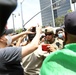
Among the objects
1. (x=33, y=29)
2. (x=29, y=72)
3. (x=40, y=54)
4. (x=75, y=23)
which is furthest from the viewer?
(x=29, y=72)

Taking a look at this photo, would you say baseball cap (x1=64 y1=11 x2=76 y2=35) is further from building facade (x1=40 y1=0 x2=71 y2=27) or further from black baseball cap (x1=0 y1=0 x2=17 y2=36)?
building facade (x1=40 y1=0 x2=71 y2=27)

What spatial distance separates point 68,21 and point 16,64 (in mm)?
1194

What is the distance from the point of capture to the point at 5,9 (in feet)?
2.25

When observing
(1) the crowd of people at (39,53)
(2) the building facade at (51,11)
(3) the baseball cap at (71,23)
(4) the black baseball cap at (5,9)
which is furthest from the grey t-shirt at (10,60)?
(2) the building facade at (51,11)

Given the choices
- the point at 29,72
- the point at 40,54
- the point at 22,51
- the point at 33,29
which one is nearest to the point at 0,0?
the point at 22,51

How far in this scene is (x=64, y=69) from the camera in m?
1.30

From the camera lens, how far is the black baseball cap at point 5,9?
67 centimetres

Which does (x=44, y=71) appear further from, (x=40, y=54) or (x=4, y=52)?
(x=40, y=54)

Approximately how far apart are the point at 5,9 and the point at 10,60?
199 cm

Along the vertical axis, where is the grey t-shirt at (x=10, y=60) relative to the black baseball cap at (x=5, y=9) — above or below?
below

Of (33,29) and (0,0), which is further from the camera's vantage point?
(33,29)

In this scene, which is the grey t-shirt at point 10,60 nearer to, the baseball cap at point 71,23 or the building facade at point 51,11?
the baseball cap at point 71,23

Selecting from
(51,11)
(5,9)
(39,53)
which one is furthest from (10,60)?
(51,11)

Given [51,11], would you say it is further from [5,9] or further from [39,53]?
[5,9]
